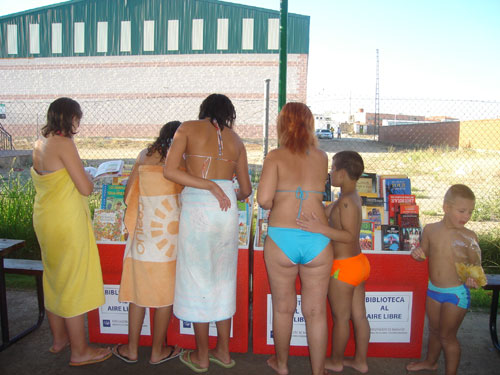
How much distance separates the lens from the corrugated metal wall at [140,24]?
2244 centimetres

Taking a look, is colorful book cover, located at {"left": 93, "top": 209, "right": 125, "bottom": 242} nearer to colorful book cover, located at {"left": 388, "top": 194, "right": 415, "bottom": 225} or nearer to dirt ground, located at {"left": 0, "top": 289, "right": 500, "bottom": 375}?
dirt ground, located at {"left": 0, "top": 289, "right": 500, "bottom": 375}

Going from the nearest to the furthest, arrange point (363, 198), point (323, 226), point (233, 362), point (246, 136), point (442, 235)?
point (323, 226)
point (442, 235)
point (233, 362)
point (363, 198)
point (246, 136)

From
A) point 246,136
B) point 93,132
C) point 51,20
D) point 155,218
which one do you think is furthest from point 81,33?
point 155,218

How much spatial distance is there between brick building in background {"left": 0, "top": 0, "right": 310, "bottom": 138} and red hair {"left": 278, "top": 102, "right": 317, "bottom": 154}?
20.1m

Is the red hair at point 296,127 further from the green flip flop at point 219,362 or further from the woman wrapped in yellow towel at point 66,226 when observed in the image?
the green flip flop at point 219,362

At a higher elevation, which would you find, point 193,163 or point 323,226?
point 193,163

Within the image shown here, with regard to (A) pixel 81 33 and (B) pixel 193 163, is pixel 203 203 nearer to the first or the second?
(B) pixel 193 163

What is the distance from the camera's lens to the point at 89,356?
279cm

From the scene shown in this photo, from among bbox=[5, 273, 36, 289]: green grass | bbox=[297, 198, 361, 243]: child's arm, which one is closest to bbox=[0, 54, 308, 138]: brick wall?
bbox=[5, 273, 36, 289]: green grass

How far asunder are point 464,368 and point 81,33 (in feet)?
85.8

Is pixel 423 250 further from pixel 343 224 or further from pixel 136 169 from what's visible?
pixel 136 169

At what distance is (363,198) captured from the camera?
10.3 feet

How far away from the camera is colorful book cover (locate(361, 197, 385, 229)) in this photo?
122 inches

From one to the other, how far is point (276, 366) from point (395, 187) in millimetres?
1614
